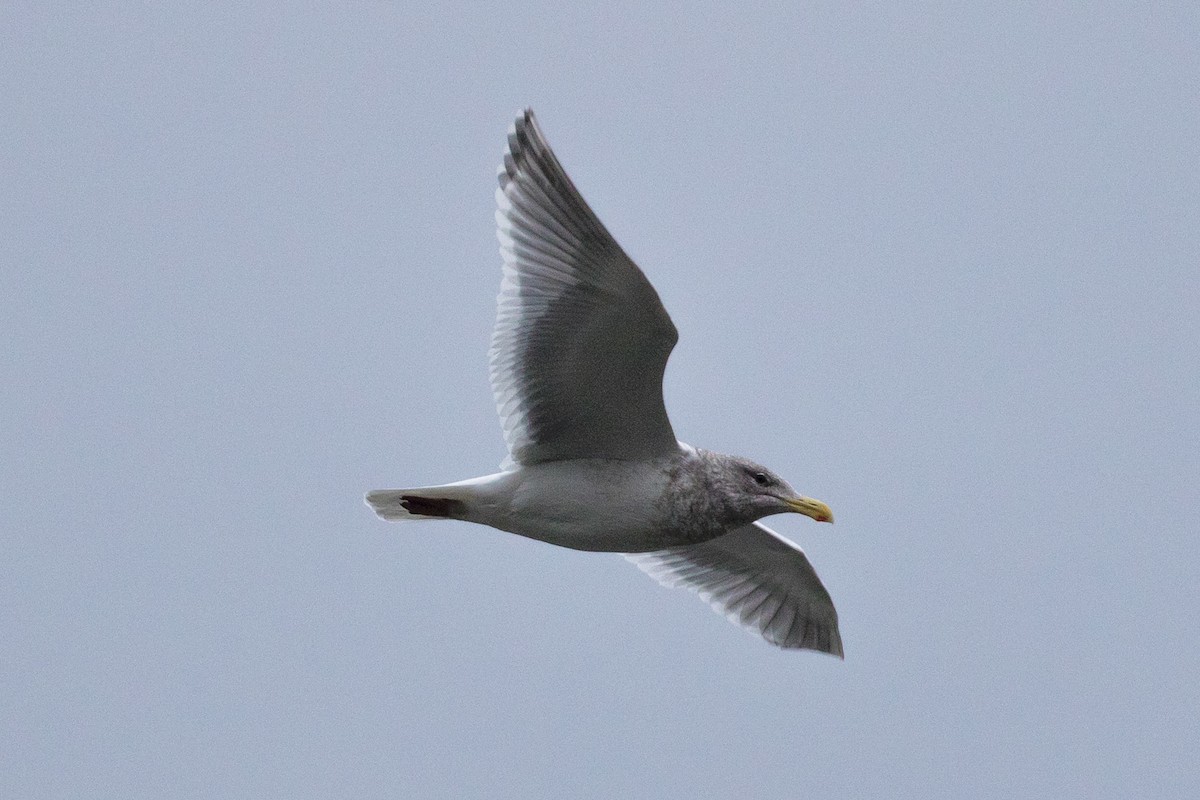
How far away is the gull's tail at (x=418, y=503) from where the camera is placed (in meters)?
8.75

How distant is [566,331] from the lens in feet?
27.7

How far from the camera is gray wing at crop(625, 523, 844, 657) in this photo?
10250 mm

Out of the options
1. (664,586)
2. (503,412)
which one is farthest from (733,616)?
(503,412)

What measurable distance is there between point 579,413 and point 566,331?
54cm

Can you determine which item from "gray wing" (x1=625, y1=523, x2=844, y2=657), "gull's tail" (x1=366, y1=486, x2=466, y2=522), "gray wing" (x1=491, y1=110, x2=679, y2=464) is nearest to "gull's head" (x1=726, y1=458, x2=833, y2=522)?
"gray wing" (x1=491, y1=110, x2=679, y2=464)

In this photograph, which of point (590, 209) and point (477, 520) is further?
point (477, 520)

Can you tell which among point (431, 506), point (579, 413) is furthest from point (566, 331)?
point (431, 506)

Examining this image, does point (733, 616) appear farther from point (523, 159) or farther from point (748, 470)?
point (523, 159)

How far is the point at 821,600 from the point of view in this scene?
34.2 feet

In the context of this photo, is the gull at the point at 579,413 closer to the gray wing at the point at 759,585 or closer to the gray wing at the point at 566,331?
the gray wing at the point at 566,331

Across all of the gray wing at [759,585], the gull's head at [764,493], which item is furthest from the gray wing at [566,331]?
the gray wing at [759,585]

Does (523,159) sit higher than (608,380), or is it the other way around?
(523,159)

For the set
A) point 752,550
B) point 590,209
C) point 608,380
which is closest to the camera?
point 590,209

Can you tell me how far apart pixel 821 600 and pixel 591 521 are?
228cm
